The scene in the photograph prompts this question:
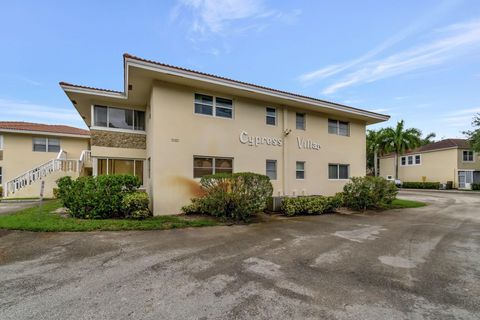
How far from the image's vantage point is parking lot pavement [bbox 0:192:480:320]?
3045mm

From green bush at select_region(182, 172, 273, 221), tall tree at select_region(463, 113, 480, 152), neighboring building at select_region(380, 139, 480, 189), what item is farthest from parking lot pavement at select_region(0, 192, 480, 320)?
neighboring building at select_region(380, 139, 480, 189)

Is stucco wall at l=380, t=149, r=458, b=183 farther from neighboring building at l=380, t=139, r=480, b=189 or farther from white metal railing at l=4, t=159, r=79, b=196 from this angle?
white metal railing at l=4, t=159, r=79, b=196

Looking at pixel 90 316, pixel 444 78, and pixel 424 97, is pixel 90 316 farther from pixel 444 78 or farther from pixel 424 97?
pixel 424 97

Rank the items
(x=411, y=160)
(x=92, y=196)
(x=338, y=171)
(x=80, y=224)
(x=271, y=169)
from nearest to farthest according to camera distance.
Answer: (x=80, y=224)
(x=92, y=196)
(x=271, y=169)
(x=338, y=171)
(x=411, y=160)

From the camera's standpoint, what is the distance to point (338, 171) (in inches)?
582

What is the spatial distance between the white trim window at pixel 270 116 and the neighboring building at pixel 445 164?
32144mm

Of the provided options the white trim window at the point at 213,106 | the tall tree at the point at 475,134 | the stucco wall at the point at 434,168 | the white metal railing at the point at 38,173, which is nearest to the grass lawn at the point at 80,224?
the white trim window at the point at 213,106

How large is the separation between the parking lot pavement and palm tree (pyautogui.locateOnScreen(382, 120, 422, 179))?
3263cm

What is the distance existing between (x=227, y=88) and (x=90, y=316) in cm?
943

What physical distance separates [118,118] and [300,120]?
1027cm

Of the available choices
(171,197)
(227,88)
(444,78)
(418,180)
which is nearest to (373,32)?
(444,78)

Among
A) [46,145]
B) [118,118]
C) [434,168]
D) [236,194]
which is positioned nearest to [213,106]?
[236,194]

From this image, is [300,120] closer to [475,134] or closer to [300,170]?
[300,170]

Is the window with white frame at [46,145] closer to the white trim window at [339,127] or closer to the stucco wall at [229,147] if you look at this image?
the stucco wall at [229,147]
